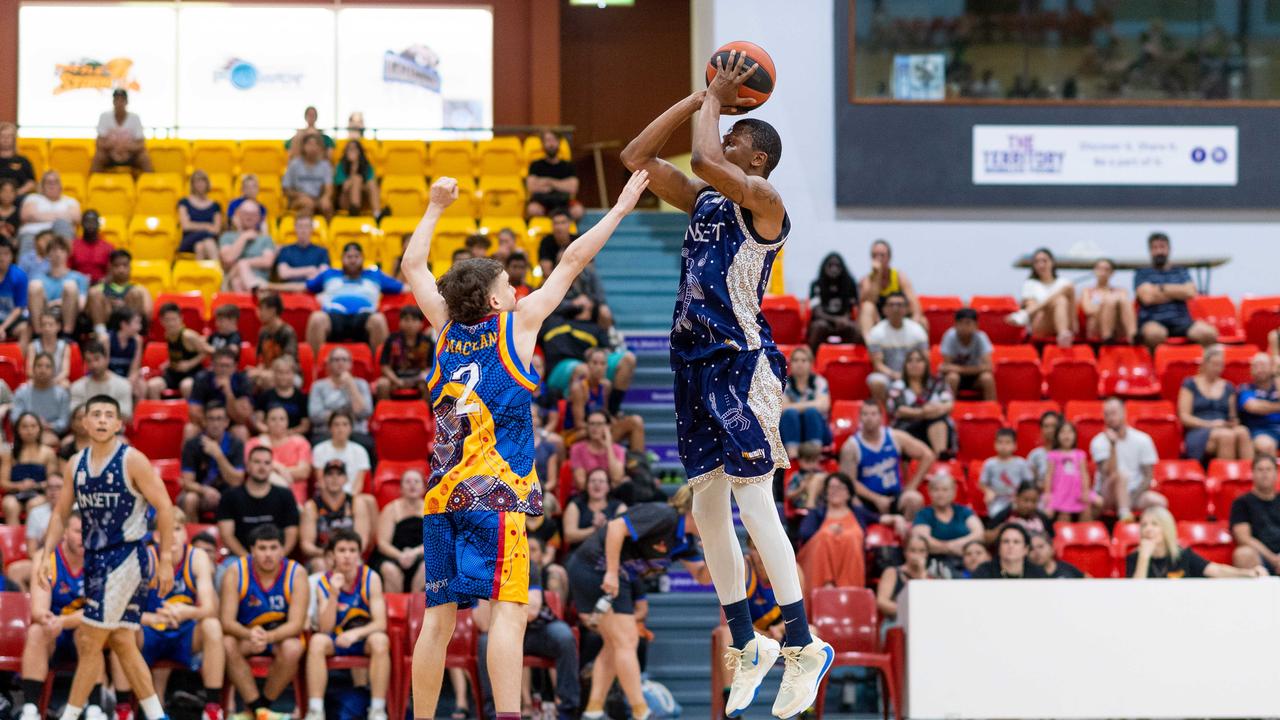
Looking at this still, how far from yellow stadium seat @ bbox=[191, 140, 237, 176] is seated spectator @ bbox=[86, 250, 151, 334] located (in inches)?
153

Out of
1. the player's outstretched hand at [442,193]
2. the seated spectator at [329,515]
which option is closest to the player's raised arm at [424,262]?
the player's outstretched hand at [442,193]

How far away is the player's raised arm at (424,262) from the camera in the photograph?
18.9 ft

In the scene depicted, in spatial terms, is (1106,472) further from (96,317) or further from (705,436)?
(96,317)

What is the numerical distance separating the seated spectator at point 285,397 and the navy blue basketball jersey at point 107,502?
12.0 ft

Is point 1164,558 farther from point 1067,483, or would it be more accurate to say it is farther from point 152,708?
point 152,708

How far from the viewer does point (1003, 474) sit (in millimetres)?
12148

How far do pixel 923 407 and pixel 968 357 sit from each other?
1202 mm

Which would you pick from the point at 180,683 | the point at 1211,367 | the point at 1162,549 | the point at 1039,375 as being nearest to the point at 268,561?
the point at 180,683

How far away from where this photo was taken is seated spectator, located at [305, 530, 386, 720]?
10188 millimetres

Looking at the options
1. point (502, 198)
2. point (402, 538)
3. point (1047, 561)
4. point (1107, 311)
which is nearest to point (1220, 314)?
point (1107, 311)

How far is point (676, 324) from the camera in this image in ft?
19.1

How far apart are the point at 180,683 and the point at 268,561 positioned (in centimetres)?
104

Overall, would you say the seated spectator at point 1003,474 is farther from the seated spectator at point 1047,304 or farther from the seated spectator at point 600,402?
the seated spectator at point 600,402

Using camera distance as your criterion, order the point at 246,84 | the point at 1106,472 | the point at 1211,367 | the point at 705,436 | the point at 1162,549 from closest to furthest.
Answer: the point at 705,436 → the point at 1162,549 → the point at 1106,472 → the point at 1211,367 → the point at 246,84
